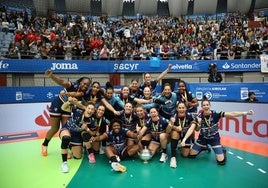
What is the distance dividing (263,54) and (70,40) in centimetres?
1029

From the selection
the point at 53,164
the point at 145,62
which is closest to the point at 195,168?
the point at 53,164

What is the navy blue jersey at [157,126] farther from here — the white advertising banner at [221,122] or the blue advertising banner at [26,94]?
the blue advertising banner at [26,94]

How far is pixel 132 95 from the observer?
6391mm

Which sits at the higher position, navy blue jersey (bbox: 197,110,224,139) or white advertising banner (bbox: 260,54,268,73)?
white advertising banner (bbox: 260,54,268,73)

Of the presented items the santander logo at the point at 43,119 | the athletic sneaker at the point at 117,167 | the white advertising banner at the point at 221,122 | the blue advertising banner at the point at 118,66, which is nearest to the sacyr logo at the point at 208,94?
the blue advertising banner at the point at 118,66

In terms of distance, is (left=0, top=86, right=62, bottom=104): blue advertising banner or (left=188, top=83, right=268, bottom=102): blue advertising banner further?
(left=188, top=83, right=268, bottom=102): blue advertising banner

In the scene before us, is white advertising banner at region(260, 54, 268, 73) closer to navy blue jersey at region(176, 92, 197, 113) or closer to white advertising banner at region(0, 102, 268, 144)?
white advertising banner at region(0, 102, 268, 144)

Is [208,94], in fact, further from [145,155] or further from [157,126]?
[145,155]

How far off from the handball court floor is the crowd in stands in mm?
8350

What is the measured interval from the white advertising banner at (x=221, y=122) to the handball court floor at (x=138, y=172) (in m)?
0.74

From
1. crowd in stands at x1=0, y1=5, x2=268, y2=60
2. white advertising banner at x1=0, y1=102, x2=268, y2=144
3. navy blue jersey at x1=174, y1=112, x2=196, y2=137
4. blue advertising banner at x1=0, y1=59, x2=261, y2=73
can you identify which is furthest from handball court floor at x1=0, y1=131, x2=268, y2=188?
crowd in stands at x1=0, y1=5, x2=268, y2=60

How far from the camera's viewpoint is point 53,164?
5.23m

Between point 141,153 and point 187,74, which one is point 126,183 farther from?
point 187,74

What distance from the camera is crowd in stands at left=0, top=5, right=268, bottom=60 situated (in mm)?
13688
